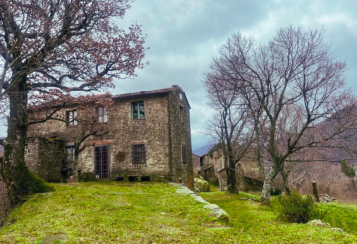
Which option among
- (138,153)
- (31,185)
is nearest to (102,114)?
(138,153)

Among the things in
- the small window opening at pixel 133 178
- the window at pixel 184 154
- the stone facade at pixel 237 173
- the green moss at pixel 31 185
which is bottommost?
the stone facade at pixel 237 173

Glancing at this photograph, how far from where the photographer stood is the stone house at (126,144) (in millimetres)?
17078

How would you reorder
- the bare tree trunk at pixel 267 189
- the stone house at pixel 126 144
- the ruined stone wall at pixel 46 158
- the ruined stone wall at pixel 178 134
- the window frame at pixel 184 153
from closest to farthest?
the bare tree trunk at pixel 267 189
the ruined stone wall at pixel 46 158
the stone house at pixel 126 144
the ruined stone wall at pixel 178 134
the window frame at pixel 184 153

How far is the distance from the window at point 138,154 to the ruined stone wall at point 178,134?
1870mm

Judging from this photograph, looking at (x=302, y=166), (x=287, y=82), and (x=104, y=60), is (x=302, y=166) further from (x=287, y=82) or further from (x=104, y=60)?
(x=104, y=60)

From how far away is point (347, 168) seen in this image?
24172 mm

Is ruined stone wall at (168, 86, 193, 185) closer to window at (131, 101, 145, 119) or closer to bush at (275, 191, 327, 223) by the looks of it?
window at (131, 101, 145, 119)

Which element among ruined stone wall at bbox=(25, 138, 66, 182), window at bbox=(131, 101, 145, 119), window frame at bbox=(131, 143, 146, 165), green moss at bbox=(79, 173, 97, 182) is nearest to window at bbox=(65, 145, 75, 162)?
ruined stone wall at bbox=(25, 138, 66, 182)

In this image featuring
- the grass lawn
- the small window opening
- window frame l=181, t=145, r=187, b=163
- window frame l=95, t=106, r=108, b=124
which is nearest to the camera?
the grass lawn

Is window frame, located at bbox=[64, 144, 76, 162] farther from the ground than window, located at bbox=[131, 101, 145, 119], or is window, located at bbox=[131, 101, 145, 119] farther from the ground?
window, located at bbox=[131, 101, 145, 119]

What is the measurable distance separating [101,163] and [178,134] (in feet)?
18.8

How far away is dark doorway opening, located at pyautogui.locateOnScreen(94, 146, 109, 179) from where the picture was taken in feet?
59.1

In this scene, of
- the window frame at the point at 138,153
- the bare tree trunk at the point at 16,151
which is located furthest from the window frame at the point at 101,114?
the bare tree trunk at the point at 16,151

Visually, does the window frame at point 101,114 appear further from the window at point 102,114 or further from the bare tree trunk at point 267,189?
the bare tree trunk at point 267,189
